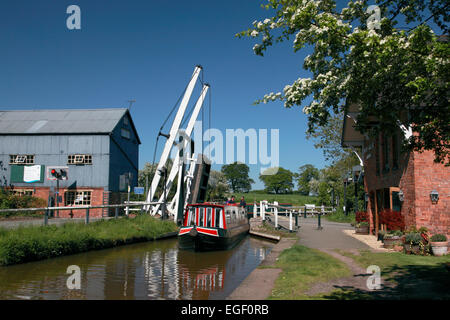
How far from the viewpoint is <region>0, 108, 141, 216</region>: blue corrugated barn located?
33000 mm

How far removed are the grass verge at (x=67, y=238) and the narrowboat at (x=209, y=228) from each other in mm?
2724

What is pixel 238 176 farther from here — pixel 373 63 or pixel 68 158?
pixel 373 63

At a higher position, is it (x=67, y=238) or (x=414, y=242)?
(x=414, y=242)

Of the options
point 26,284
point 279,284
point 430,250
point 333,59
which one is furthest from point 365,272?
point 26,284

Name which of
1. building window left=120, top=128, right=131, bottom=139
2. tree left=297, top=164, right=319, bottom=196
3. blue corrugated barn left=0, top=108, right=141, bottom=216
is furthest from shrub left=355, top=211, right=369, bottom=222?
tree left=297, top=164, right=319, bottom=196

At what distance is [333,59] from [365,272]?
5076mm

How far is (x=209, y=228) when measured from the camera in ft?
59.2

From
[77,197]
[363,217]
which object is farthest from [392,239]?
[77,197]

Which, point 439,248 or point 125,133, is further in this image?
point 125,133

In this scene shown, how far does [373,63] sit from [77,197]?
102 feet

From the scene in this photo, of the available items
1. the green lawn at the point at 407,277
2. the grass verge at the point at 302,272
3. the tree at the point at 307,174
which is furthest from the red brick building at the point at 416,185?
the tree at the point at 307,174

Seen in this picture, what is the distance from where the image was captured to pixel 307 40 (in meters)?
6.63

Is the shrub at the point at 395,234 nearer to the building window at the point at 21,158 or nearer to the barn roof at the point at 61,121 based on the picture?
the barn roof at the point at 61,121

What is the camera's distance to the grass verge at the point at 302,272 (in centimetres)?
730
